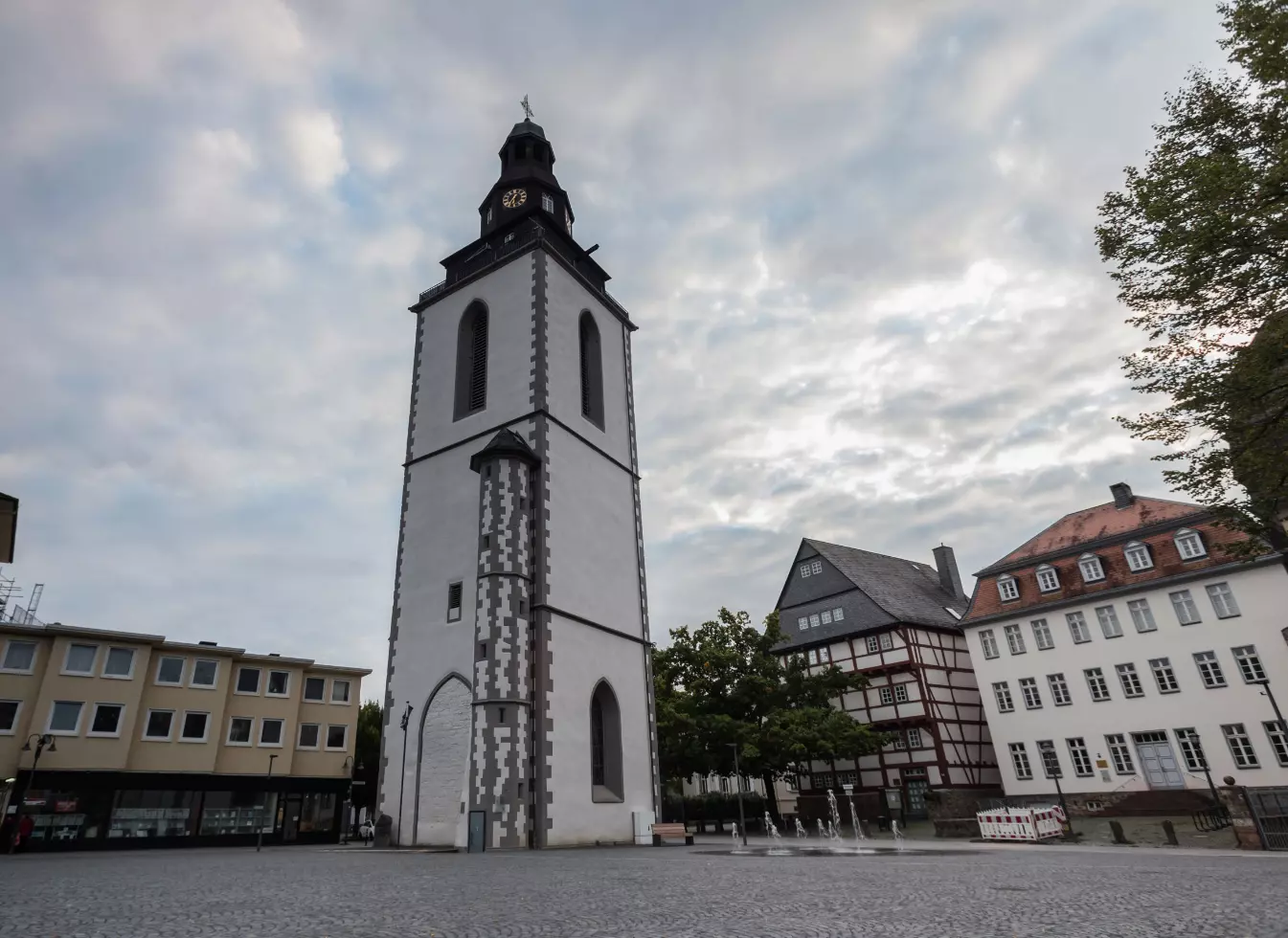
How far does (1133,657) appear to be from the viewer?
1289 inches

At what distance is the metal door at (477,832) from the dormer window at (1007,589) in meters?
29.2

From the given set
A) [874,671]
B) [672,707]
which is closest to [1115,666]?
[874,671]

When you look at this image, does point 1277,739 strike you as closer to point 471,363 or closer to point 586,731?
point 586,731

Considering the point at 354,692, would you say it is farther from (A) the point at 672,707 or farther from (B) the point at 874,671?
(B) the point at 874,671

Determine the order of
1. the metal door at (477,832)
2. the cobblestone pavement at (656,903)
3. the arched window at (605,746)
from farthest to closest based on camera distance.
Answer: the arched window at (605,746)
the metal door at (477,832)
the cobblestone pavement at (656,903)

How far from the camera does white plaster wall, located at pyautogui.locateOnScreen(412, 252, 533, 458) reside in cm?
2642

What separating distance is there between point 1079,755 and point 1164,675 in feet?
16.4

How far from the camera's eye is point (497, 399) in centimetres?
2653

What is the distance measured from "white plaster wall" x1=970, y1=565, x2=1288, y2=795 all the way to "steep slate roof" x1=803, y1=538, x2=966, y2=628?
438cm

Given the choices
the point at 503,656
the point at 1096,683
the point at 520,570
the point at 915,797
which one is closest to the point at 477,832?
the point at 503,656

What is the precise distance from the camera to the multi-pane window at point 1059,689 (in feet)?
112

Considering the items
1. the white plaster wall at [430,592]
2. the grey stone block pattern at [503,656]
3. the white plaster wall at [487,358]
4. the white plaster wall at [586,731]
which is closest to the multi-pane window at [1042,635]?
the white plaster wall at [586,731]

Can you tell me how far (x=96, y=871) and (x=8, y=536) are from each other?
1551 cm

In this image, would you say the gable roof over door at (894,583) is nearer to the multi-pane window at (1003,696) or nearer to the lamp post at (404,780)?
the multi-pane window at (1003,696)
